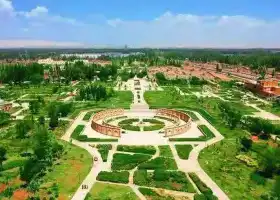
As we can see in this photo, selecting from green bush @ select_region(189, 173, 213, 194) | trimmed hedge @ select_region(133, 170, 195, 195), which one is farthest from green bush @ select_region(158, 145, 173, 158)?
green bush @ select_region(189, 173, 213, 194)

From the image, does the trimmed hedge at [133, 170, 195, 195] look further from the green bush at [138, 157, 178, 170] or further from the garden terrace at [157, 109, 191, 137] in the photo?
the garden terrace at [157, 109, 191, 137]

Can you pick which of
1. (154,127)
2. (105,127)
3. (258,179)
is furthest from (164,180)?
(154,127)

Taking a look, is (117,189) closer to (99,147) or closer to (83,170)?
(83,170)

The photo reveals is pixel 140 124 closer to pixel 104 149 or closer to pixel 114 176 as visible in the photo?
pixel 104 149

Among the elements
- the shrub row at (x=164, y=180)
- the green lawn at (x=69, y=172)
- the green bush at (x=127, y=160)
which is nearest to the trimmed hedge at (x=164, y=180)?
the shrub row at (x=164, y=180)

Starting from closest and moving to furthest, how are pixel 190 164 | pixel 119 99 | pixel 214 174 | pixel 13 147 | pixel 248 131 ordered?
pixel 214 174, pixel 190 164, pixel 13 147, pixel 248 131, pixel 119 99

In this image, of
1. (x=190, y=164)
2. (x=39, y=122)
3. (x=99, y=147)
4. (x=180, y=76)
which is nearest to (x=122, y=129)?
(x=99, y=147)

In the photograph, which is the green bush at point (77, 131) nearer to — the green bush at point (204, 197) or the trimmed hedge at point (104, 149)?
the trimmed hedge at point (104, 149)
